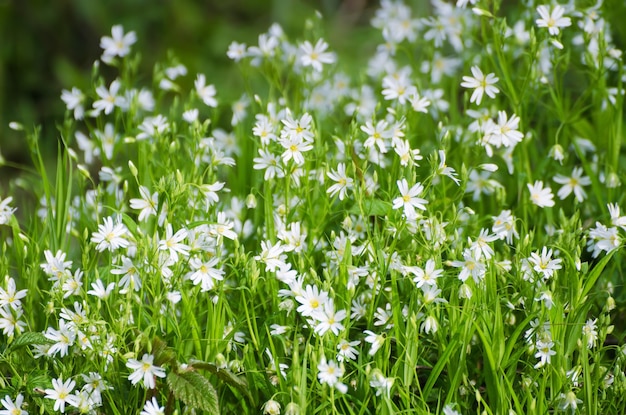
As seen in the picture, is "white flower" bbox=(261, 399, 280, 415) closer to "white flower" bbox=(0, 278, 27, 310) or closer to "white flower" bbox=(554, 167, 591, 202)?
"white flower" bbox=(0, 278, 27, 310)

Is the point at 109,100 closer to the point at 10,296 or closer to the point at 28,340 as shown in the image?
the point at 10,296

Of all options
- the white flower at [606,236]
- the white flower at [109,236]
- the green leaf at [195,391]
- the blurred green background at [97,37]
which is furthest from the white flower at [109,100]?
the blurred green background at [97,37]

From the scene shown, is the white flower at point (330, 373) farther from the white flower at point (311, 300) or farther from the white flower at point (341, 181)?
the white flower at point (341, 181)

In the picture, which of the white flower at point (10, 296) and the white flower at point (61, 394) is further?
the white flower at point (10, 296)

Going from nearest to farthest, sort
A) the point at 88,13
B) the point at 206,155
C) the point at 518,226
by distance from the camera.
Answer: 1. the point at 518,226
2. the point at 206,155
3. the point at 88,13

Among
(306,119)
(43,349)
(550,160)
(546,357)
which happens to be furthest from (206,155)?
(546,357)

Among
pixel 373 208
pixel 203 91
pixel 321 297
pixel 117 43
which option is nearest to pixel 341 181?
pixel 373 208

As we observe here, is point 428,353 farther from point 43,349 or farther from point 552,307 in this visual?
point 43,349
